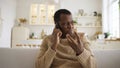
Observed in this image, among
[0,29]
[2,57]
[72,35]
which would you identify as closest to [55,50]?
[72,35]

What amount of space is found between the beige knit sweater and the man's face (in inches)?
3.9

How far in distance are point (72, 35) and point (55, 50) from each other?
21 centimetres

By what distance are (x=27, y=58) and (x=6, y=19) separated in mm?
4555

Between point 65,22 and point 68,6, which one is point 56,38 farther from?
point 68,6

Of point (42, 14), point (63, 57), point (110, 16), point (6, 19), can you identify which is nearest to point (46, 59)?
point (63, 57)

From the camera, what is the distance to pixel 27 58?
1719mm

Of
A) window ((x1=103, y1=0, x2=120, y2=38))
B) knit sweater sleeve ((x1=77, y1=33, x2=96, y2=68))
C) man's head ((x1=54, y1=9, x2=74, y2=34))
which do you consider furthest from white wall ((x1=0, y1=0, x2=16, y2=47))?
knit sweater sleeve ((x1=77, y1=33, x2=96, y2=68))

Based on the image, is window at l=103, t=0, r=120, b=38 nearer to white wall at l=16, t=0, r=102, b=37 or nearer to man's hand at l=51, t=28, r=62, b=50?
white wall at l=16, t=0, r=102, b=37

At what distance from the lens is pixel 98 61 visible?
1.71 m

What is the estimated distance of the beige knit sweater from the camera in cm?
136

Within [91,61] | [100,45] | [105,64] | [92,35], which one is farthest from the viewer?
[92,35]

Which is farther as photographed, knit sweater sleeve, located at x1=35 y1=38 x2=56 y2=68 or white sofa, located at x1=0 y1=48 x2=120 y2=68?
white sofa, located at x1=0 y1=48 x2=120 y2=68

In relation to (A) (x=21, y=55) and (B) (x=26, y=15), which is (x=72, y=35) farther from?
(B) (x=26, y=15)

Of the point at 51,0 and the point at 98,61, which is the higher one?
the point at 51,0
